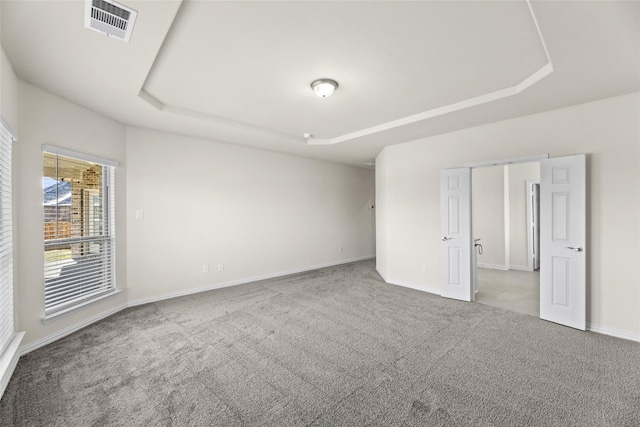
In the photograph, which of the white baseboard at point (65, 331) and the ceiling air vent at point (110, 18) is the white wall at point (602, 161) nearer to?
the ceiling air vent at point (110, 18)

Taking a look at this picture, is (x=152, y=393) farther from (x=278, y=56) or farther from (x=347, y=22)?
(x=347, y=22)

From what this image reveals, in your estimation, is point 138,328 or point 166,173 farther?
point 166,173

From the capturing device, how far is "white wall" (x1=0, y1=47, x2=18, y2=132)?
2156mm

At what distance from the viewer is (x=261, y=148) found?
532 cm

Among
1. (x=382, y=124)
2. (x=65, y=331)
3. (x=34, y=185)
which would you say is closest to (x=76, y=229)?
(x=34, y=185)

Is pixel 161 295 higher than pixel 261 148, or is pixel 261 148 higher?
pixel 261 148

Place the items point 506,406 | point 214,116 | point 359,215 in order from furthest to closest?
point 359,215, point 214,116, point 506,406

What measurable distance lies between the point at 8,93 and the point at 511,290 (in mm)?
6660

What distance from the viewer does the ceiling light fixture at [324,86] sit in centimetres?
273

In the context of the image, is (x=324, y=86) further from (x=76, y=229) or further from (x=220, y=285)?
(x=220, y=285)

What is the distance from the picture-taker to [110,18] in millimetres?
1777

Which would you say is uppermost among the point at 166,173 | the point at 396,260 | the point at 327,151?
the point at 327,151

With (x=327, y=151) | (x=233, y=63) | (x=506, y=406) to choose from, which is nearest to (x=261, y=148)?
(x=327, y=151)

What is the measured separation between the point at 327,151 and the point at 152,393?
463 cm
